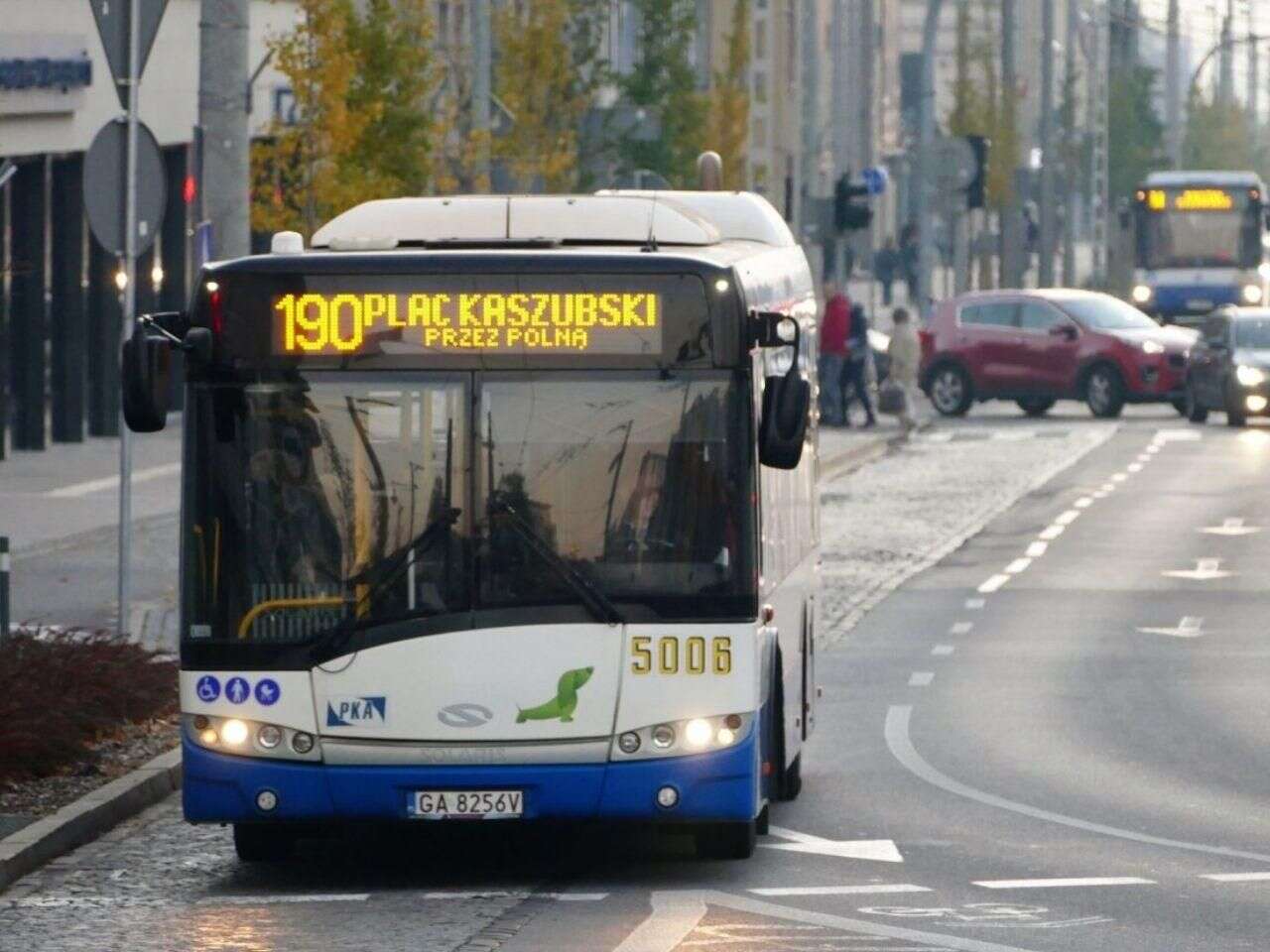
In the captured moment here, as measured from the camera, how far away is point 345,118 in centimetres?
3064

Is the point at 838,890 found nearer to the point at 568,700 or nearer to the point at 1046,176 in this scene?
the point at 568,700

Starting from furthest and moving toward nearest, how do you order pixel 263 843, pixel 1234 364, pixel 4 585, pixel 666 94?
pixel 666 94 → pixel 1234 364 → pixel 4 585 → pixel 263 843

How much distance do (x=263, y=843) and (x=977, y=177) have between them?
134 ft

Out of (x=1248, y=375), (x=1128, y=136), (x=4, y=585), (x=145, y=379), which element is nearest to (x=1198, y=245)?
(x=1248, y=375)

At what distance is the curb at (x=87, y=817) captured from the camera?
12.1 meters

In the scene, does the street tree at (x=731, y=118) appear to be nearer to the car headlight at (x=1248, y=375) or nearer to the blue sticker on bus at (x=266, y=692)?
the car headlight at (x=1248, y=375)

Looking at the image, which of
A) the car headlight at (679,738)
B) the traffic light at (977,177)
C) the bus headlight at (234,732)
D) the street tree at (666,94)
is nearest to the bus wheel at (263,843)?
the bus headlight at (234,732)

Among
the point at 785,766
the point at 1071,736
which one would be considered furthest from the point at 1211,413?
the point at 785,766

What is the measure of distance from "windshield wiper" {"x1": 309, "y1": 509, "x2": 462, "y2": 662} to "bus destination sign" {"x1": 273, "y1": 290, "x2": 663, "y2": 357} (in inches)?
23.0

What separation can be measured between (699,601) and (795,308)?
9.67 ft

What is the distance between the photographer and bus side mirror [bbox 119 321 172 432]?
37.6ft

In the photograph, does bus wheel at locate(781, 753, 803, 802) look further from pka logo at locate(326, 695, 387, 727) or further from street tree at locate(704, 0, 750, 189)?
street tree at locate(704, 0, 750, 189)

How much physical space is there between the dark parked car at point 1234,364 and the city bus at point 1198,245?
66.5 feet

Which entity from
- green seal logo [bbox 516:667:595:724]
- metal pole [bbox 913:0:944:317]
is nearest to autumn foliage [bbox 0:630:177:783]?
green seal logo [bbox 516:667:595:724]
